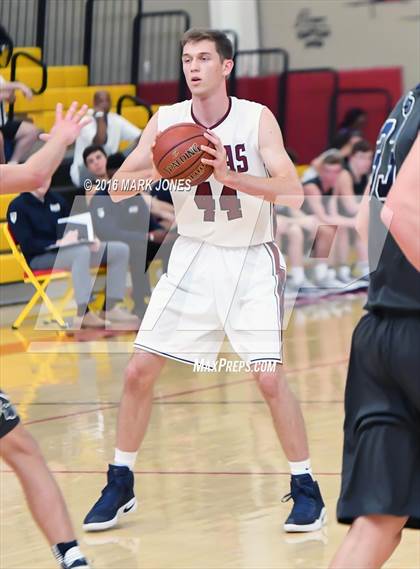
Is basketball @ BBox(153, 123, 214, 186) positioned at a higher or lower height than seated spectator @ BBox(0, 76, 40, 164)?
higher

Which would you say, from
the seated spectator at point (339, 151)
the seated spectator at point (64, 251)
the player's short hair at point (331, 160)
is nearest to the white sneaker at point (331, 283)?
the seated spectator at point (339, 151)

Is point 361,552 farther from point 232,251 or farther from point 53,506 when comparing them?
point 232,251

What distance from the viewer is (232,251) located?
5.45m

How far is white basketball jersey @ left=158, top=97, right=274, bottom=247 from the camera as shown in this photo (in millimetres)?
5402

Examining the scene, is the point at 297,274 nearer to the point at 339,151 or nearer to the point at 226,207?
the point at 339,151

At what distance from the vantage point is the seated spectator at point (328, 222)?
12742mm

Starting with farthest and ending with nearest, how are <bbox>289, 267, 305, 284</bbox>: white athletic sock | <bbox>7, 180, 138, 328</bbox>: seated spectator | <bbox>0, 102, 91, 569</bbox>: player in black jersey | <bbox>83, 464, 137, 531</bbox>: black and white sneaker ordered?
<bbox>289, 267, 305, 284</bbox>: white athletic sock, <bbox>7, 180, 138, 328</bbox>: seated spectator, <bbox>83, 464, 137, 531</bbox>: black and white sneaker, <bbox>0, 102, 91, 569</bbox>: player in black jersey

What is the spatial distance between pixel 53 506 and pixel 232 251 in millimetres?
1600

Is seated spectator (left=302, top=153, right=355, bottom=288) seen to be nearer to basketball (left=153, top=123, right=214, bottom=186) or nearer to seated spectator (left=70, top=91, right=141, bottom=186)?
seated spectator (left=70, top=91, right=141, bottom=186)

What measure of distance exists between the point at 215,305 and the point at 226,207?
41 centimetres

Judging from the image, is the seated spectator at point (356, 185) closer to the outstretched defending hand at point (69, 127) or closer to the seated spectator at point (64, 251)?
the seated spectator at point (64, 251)

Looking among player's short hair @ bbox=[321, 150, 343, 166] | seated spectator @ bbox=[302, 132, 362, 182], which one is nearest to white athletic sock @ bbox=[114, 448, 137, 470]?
seated spectator @ bbox=[302, 132, 362, 182]

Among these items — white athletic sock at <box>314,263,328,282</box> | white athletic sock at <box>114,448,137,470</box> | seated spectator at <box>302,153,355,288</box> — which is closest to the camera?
white athletic sock at <box>114,448,137,470</box>

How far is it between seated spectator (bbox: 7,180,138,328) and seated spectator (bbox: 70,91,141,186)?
100cm
